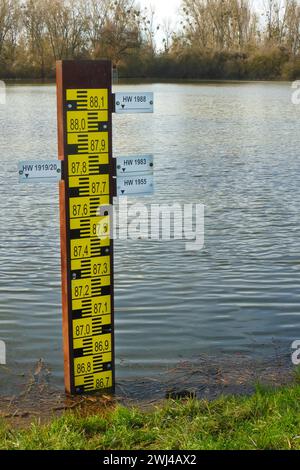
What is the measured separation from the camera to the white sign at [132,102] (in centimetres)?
559

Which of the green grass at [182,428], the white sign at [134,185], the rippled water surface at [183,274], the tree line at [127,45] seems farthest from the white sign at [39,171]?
the tree line at [127,45]

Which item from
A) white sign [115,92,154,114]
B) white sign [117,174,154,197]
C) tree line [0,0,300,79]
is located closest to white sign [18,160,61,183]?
white sign [117,174,154,197]

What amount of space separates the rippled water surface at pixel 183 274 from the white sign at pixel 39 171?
165 centimetres

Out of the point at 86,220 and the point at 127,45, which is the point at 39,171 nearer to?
the point at 86,220

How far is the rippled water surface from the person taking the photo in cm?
713

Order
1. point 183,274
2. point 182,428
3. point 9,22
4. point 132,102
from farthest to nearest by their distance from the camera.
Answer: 1. point 9,22
2. point 183,274
3. point 132,102
4. point 182,428

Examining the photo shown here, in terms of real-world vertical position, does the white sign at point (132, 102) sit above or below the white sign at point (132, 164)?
above

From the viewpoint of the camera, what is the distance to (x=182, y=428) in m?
4.65

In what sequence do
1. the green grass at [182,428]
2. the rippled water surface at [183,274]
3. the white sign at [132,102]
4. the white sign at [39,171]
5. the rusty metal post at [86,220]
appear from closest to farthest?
the green grass at [182,428], the white sign at [39,171], the rusty metal post at [86,220], the white sign at [132,102], the rippled water surface at [183,274]

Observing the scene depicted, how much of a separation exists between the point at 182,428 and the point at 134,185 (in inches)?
72.1

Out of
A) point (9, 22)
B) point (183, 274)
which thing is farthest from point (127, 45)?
point (183, 274)

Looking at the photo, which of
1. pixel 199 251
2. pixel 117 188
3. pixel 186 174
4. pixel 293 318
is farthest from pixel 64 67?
pixel 186 174

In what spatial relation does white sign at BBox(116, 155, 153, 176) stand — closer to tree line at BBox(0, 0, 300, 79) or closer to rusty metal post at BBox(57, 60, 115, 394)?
rusty metal post at BBox(57, 60, 115, 394)

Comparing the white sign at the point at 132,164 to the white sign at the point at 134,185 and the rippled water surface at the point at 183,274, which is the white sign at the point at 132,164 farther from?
the rippled water surface at the point at 183,274
